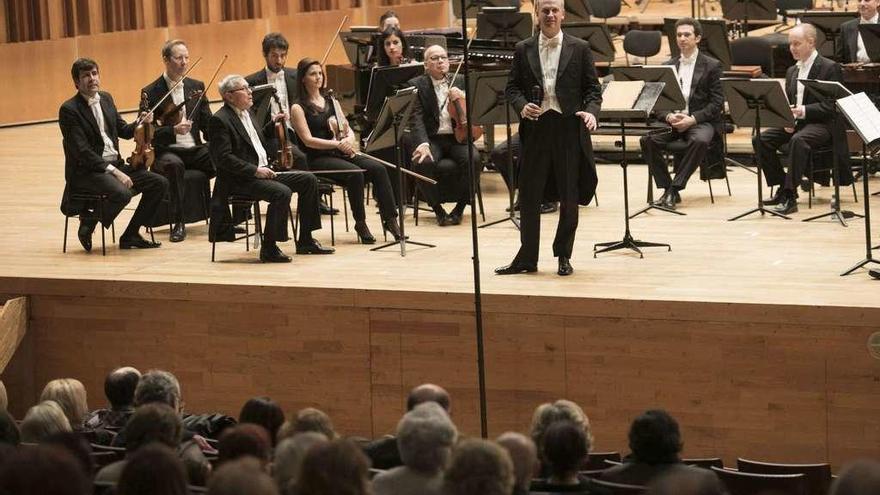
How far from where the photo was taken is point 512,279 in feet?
25.4

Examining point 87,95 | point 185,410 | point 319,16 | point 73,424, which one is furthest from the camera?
point 319,16

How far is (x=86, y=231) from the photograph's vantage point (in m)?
8.81

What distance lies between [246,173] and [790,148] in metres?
3.33

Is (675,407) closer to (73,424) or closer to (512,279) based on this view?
(512,279)

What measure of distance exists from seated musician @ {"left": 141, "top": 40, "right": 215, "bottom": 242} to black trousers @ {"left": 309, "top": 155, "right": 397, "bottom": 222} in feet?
2.46

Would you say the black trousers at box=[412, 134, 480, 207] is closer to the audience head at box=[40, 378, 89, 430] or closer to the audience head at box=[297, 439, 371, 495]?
the audience head at box=[40, 378, 89, 430]

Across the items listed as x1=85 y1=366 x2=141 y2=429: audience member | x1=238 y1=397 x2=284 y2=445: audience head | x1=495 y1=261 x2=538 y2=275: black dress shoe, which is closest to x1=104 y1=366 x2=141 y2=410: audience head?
x1=85 y1=366 x2=141 y2=429: audience member

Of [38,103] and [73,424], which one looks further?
[38,103]

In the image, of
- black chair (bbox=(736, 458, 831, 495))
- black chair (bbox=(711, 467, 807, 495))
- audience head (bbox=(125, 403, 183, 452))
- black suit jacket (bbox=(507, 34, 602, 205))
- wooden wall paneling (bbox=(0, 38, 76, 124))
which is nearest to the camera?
audience head (bbox=(125, 403, 183, 452))

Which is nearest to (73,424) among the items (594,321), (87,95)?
(594,321)

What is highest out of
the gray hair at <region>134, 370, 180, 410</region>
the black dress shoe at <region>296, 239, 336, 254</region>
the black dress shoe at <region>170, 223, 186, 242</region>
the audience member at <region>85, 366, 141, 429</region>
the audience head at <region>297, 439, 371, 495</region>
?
the audience head at <region>297, 439, 371, 495</region>

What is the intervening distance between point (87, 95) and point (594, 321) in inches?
128

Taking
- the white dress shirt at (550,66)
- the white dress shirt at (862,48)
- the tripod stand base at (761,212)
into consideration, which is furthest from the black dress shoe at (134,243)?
the white dress shirt at (862,48)

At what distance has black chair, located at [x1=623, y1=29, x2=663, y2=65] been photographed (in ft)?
41.7
